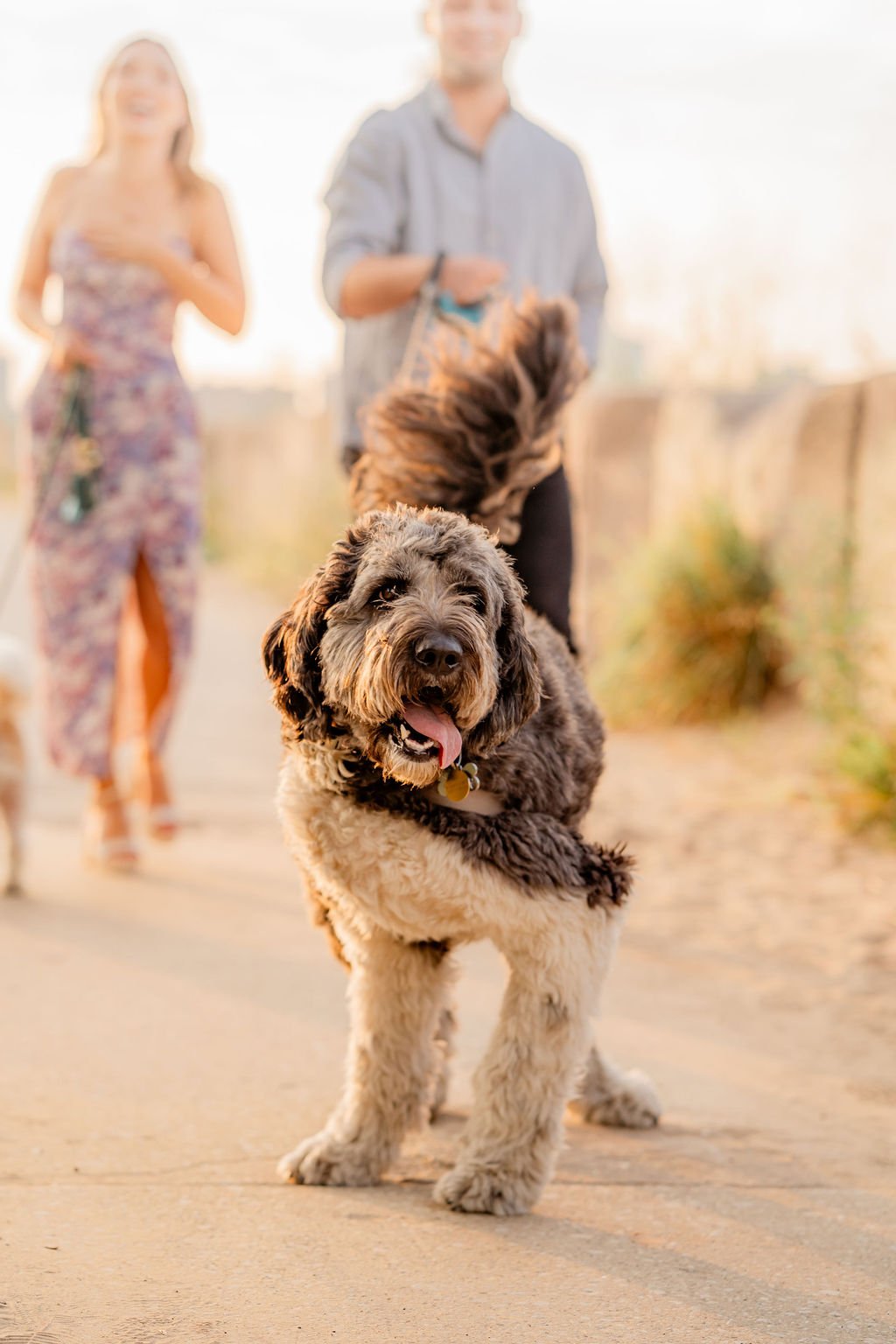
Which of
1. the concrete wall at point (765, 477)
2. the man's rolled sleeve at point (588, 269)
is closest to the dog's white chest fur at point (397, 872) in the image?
the man's rolled sleeve at point (588, 269)

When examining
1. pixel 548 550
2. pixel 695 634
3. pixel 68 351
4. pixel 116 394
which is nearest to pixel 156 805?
pixel 116 394

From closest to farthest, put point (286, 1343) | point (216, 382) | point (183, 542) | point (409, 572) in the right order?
point (286, 1343), point (409, 572), point (183, 542), point (216, 382)

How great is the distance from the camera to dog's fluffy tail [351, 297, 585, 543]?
405cm

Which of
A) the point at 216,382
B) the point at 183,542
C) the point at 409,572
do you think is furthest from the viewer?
the point at 216,382

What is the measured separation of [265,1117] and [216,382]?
47.6 metres

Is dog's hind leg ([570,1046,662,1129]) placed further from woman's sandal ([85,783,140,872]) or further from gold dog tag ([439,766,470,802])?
woman's sandal ([85,783,140,872])

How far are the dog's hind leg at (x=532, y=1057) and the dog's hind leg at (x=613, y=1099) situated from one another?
58cm

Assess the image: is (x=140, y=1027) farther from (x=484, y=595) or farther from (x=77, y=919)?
(x=484, y=595)

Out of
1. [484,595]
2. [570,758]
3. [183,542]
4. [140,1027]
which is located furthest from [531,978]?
[183,542]

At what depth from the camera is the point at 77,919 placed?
574cm

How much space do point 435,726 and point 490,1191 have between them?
1.01 m

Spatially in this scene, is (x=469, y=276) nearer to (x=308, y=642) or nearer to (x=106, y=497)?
(x=308, y=642)

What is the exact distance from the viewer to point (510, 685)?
3.26 meters

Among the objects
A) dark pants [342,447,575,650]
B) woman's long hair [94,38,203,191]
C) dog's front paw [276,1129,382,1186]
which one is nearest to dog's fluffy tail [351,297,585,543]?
dark pants [342,447,575,650]
